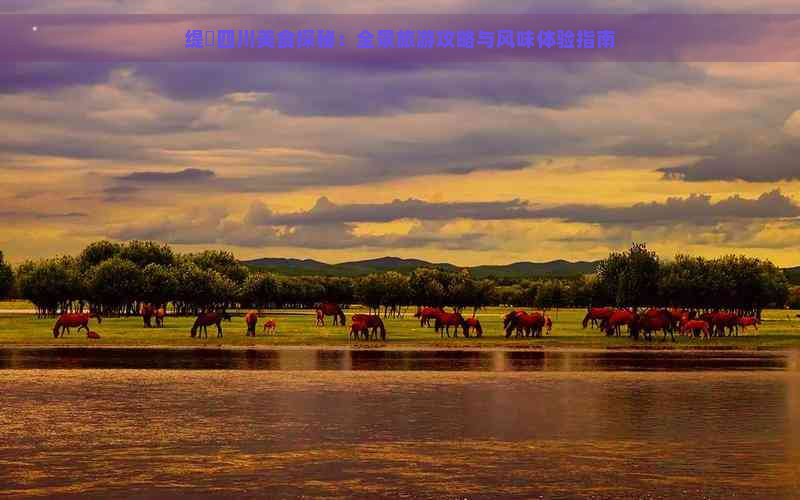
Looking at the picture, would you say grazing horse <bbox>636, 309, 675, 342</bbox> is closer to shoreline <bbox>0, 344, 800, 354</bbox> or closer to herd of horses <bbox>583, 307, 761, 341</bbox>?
herd of horses <bbox>583, 307, 761, 341</bbox>

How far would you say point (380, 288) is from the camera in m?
147

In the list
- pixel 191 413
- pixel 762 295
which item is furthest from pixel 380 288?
pixel 191 413

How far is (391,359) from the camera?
48125mm

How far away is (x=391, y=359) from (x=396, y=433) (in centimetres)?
2501

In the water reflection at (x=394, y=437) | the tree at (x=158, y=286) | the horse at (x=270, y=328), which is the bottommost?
the water reflection at (x=394, y=437)

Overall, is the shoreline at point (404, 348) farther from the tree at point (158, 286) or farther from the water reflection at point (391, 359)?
the tree at point (158, 286)

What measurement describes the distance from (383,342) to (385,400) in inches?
1279

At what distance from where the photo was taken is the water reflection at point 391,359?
1709 inches

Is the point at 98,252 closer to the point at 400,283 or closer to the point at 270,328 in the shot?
the point at 400,283

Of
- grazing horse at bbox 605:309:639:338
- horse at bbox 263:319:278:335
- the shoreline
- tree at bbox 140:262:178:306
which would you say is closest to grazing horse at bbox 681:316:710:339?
grazing horse at bbox 605:309:639:338

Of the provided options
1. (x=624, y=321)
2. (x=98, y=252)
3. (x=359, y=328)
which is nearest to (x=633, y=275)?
(x=624, y=321)

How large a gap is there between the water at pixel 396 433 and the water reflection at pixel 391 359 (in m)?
2.18

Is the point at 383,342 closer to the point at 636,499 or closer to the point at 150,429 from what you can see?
the point at 150,429

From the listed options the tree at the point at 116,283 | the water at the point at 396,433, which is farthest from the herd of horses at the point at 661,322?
the tree at the point at 116,283
